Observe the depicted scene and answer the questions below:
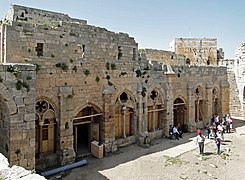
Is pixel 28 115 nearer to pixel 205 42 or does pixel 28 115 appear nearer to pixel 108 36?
pixel 108 36

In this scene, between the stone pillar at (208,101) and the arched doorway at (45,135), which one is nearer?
the arched doorway at (45,135)

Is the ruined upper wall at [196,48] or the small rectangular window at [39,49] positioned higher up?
the ruined upper wall at [196,48]

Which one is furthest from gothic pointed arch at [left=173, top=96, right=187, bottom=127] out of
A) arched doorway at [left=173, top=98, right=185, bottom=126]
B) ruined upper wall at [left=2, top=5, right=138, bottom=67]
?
ruined upper wall at [left=2, top=5, right=138, bottom=67]

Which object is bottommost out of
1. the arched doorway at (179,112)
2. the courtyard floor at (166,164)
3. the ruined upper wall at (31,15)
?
the courtyard floor at (166,164)

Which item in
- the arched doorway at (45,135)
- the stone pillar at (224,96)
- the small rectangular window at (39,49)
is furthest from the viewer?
the stone pillar at (224,96)

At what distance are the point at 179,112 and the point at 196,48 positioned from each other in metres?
12.9

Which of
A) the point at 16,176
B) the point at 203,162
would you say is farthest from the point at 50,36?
the point at 203,162

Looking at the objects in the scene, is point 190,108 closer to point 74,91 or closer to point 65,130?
point 74,91

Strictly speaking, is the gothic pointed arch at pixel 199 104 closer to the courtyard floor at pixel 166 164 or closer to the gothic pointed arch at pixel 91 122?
the courtyard floor at pixel 166 164

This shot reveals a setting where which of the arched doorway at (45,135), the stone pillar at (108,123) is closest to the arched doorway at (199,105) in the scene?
the stone pillar at (108,123)

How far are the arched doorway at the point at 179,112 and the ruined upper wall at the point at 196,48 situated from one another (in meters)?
11.9

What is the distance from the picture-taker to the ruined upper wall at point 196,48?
28625mm

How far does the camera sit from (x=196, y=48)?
94.1 feet

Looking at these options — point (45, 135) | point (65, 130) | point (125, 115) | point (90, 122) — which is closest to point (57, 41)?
point (65, 130)
